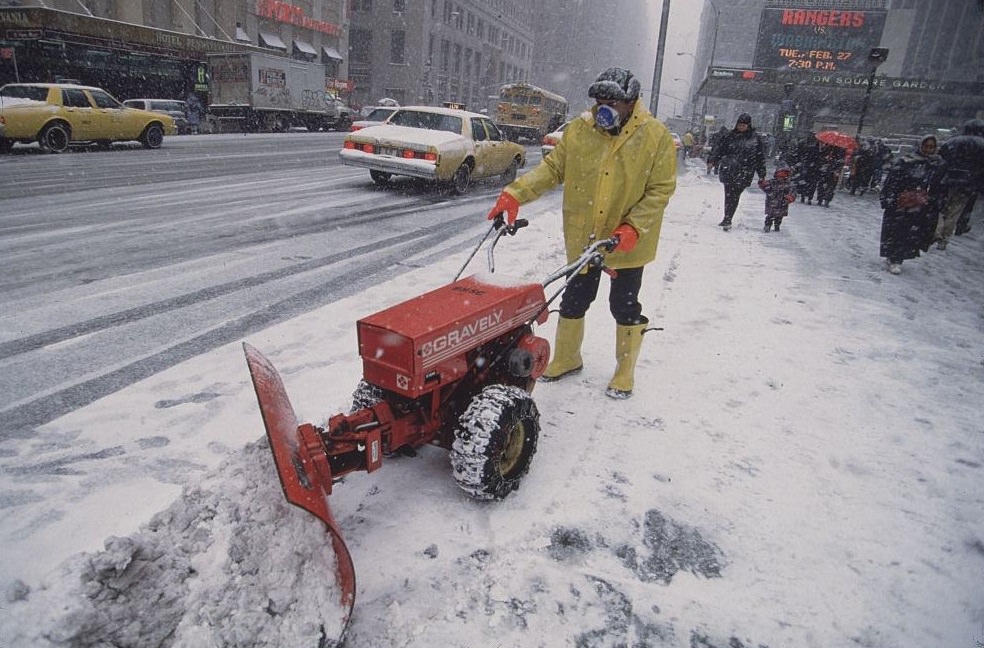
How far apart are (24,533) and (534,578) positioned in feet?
6.59

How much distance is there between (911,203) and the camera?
7312mm

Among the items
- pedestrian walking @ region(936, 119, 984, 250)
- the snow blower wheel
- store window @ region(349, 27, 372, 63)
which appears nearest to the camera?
the snow blower wheel

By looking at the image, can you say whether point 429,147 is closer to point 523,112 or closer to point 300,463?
point 300,463

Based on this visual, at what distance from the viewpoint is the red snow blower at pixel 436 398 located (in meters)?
2.11

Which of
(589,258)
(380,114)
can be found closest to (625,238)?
(589,258)

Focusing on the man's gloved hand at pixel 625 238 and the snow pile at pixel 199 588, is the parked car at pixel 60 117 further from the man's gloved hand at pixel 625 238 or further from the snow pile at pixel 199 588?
the man's gloved hand at pixel 625 238

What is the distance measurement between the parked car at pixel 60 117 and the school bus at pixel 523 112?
20651mm

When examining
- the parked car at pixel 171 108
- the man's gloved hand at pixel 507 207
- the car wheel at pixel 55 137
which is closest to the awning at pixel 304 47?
the parked car at pixel 171 108

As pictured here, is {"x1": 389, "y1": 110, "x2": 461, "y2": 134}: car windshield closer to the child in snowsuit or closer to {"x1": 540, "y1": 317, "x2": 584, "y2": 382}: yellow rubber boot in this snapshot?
the child in snowsuit

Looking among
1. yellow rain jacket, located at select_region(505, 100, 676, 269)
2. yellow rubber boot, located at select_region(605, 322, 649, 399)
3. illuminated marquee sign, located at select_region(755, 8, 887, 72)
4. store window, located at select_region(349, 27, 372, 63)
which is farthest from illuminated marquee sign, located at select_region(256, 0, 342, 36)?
yellow rubber boot, located at select_region(605, 322, 649, 399)

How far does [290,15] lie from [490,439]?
4635 centimetres

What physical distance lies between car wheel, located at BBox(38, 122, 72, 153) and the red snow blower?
52.6 ft

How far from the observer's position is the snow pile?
5.85ft

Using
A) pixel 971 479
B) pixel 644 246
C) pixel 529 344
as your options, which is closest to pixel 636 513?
pixel 529 344
